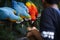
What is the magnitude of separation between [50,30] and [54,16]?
0.07 meters

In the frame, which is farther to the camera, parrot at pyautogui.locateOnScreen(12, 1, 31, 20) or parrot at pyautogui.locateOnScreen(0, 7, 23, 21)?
parrot at pyautogui.locateOnScreen(12, 1, 31, 20)

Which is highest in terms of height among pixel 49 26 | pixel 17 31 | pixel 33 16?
pixel 49 26

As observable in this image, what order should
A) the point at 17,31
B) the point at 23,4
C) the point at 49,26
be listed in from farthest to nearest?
the point at 17,31, the point at 23,4, the point at 49,26

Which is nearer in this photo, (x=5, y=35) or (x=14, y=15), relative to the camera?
(x=14, y=15)

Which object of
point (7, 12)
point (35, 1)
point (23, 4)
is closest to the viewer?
point (7, 12)

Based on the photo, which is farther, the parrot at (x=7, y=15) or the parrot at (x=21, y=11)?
the parrot at (x=21, y=11)

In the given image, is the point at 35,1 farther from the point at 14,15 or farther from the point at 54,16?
the point at 54,16

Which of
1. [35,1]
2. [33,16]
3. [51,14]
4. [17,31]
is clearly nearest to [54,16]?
[51,14]

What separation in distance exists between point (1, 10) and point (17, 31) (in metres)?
0.80

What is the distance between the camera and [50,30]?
121 centimetres

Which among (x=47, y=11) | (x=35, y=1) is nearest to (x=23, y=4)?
(x=35, y=1)

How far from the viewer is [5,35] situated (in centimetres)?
222

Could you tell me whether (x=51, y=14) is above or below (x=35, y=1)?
above

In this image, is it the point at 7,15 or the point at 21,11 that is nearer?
the point at 7,15
